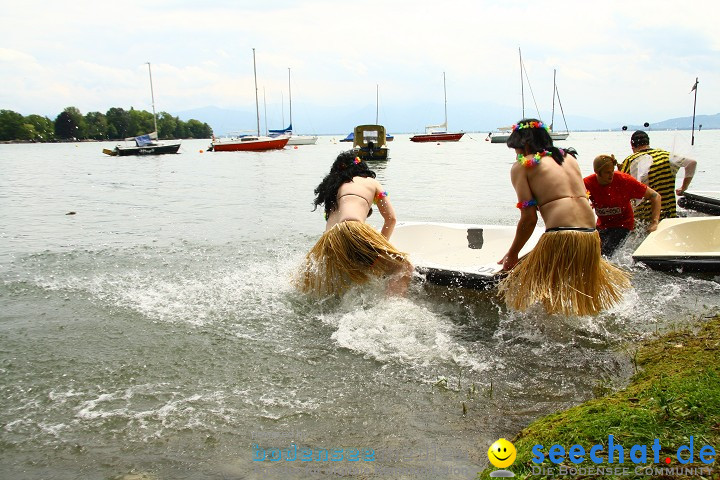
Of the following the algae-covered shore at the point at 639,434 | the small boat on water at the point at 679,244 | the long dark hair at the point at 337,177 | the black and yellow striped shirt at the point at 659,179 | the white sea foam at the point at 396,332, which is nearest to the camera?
the algae-covered shore at the point at 639,434

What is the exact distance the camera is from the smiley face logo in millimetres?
3070

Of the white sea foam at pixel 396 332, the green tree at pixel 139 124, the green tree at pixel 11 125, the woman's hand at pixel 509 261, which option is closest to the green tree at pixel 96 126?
the green tree at pixel 139 124

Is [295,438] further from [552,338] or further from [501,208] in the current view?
[501,208]

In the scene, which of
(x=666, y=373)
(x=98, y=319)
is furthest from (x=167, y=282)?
(x=666, y=373)

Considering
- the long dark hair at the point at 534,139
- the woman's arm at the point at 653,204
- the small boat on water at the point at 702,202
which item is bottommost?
the small boat on water at the point at 702,202

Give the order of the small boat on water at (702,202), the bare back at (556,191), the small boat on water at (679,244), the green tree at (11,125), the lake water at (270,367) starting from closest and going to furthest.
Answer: the lake water at (270,367) → the bare back at (556,191) → the small boat on water at (679,244) → the small boat on water at (702,202) → the green tree at (11,125)

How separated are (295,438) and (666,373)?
2.65 m

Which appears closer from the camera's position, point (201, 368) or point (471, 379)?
point (471, 379)

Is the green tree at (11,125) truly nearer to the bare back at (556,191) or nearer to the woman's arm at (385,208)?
the woman's arm at (385,208)

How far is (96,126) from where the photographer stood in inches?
5846

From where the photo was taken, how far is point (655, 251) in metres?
7.60

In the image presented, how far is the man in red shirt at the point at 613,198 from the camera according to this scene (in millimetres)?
7523

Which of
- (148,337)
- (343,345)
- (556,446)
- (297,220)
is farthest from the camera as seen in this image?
(297,220)

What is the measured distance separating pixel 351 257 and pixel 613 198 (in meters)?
3.69
